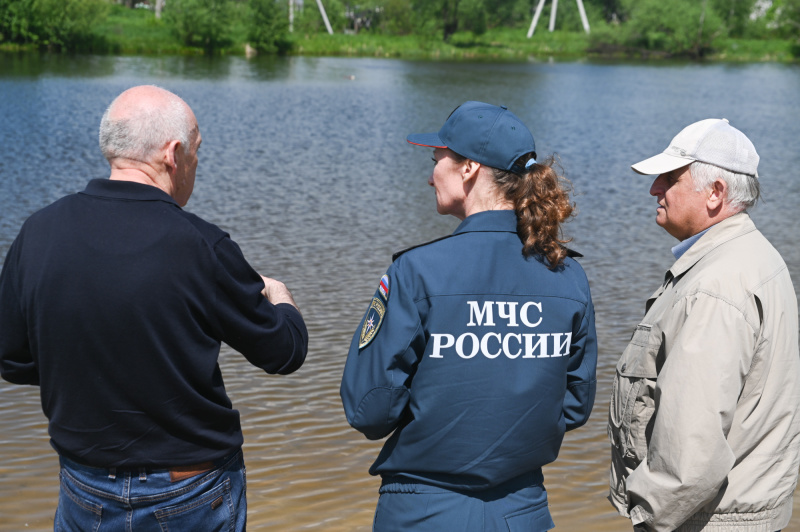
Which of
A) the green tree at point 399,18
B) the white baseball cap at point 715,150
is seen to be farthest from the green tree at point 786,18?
the white baseball cap at point 715,150

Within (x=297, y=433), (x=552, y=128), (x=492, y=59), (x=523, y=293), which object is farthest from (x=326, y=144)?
(x=492, y=59)

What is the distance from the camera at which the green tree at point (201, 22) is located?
56.0 metres

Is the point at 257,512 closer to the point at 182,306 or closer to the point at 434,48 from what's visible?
the point at 182,306

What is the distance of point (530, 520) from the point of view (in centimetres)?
236

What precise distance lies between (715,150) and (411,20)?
7690cm

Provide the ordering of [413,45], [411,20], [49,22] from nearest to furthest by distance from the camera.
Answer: [49,22]
[413,45]
[411,20]

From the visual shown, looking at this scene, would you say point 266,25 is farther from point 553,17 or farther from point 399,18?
point 553,17

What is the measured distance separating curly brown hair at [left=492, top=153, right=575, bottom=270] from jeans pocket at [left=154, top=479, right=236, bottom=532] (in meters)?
1.08

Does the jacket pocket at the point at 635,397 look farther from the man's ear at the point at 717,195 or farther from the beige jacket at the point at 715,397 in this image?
the man's ear at the point at 717,195

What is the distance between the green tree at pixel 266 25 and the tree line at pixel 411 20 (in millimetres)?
69

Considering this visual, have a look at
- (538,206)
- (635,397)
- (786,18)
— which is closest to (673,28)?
(786,18)

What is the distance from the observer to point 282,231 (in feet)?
36.0

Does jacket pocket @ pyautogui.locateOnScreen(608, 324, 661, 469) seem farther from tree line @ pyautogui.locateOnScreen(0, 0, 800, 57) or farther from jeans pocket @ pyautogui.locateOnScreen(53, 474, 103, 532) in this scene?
tree line @ pyautogui.locateOnScreen(0, 0, 800, 57)

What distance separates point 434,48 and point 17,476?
6690cm
